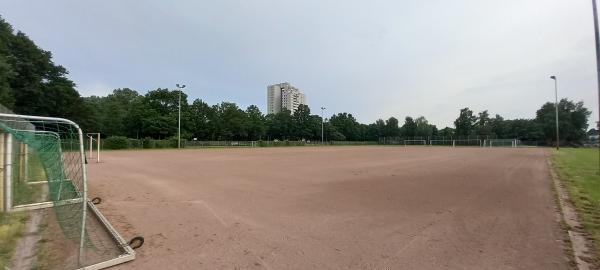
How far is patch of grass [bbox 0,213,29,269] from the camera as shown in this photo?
3904 mm

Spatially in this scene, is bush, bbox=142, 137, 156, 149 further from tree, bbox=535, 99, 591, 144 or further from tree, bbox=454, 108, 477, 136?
tree, bbox=535, 99, 591, 144

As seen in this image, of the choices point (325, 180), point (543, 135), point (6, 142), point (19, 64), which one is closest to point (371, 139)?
point (543, 135)

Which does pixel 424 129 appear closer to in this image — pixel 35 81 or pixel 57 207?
pixel 35 81

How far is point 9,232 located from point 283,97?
415 ft

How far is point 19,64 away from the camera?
42188 mm

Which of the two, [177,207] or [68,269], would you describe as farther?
[177,207]

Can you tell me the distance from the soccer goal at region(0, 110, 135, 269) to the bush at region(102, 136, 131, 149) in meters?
36.7

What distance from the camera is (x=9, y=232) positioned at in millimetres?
4773

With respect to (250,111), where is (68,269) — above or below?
below

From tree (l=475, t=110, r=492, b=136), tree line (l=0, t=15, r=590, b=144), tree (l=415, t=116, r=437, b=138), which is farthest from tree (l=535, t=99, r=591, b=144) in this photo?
tree (l=415, t=116, r=437, b=138)

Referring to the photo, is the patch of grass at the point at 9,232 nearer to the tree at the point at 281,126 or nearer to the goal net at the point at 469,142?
the tree at the point at 281,126

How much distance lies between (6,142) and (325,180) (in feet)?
27.5

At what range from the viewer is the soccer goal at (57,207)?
388 cm

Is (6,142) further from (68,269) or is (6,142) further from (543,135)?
(543,135)
